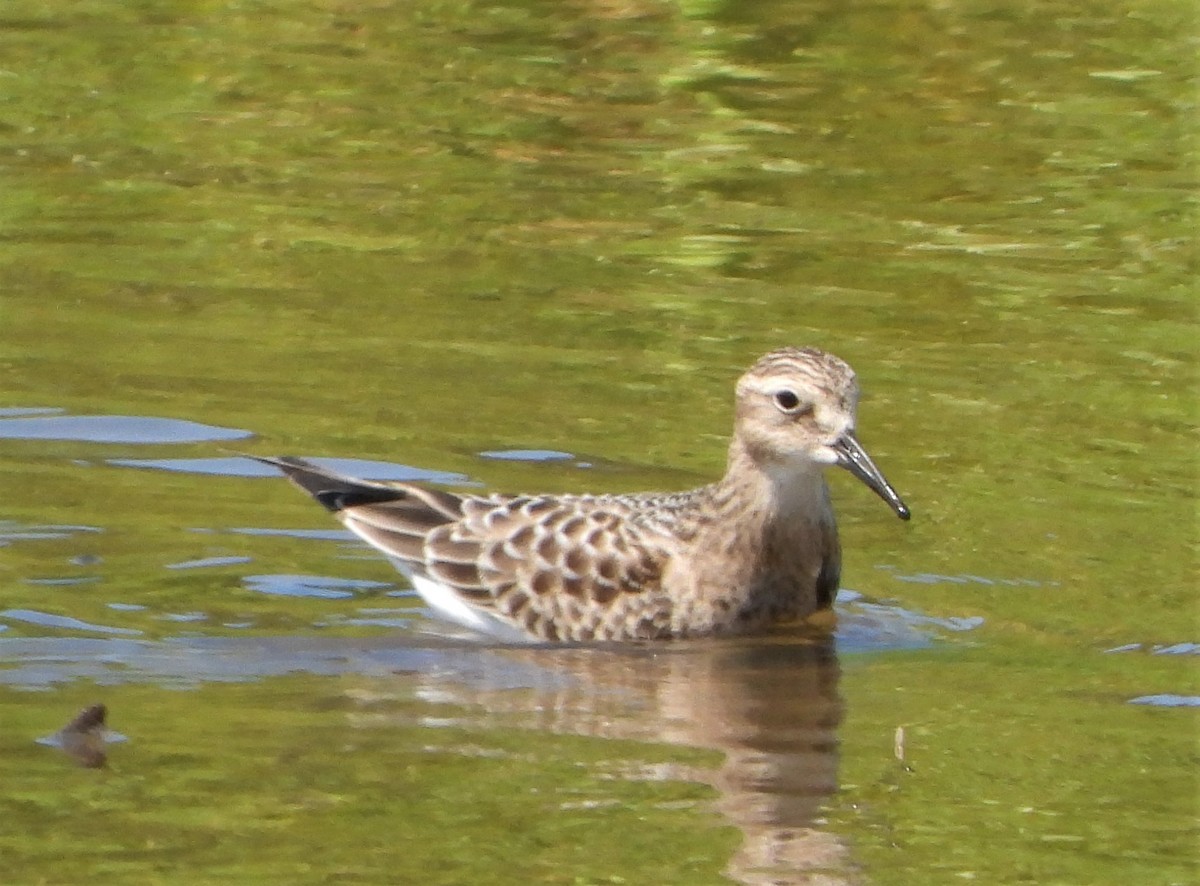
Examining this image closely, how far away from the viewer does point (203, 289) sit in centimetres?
1430

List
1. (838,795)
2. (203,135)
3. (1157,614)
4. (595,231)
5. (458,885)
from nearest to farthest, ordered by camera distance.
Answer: (458,885)
(838,795)
(1157,614)
(595,231)
(203,135)

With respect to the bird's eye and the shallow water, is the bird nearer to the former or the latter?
→ the bird's eye

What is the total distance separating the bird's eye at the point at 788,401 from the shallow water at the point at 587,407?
853 mm

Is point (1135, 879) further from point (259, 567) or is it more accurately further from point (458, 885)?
point (259, 567)

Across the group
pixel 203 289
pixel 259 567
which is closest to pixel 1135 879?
pixel 259 567

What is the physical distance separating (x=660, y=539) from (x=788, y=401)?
0.71 m

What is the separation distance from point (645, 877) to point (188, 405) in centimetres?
540

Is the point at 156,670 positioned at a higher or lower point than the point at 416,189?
lower

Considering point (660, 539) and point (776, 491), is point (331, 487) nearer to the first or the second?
point (660, 539)

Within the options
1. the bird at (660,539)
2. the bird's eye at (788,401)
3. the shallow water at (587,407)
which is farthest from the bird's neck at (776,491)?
the shallow water at (587,407)

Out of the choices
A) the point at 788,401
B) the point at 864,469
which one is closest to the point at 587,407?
the point at 788,401

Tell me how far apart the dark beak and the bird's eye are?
196 mm

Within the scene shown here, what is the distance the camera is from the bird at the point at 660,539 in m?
10.6

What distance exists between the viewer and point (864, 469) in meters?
10.3
